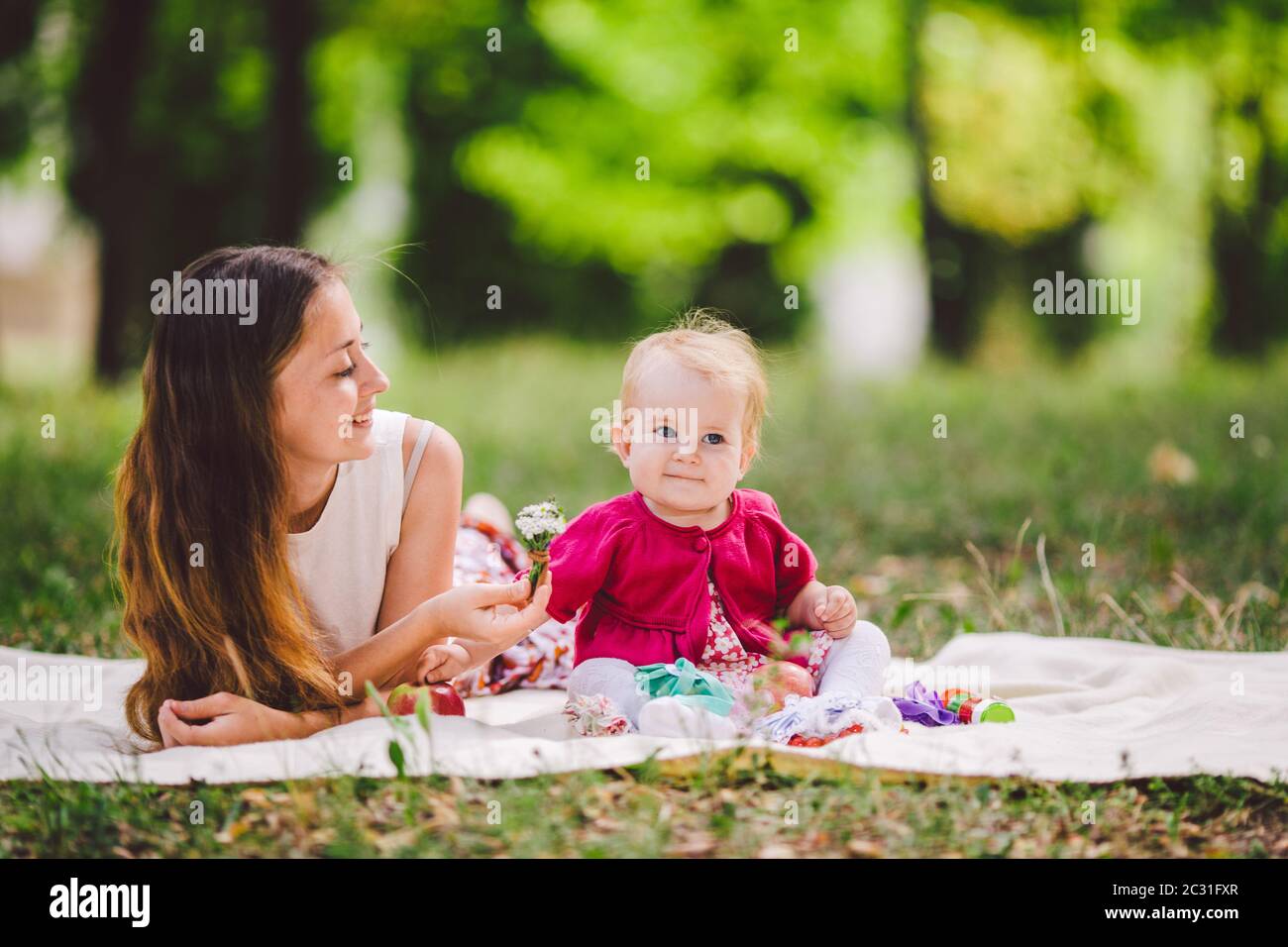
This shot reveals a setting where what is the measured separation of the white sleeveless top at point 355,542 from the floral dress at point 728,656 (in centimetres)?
85

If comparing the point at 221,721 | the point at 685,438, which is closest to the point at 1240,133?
the point at 685,438

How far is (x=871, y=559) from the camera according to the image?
5.83m

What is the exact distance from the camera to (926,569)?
225 inches

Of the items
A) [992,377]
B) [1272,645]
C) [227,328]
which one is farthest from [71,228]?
[1272,645]

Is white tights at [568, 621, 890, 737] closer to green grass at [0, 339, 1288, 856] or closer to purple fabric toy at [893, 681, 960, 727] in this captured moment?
purple fabric toy at [893, 681, 960, 727]

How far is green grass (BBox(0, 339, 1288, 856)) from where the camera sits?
2.68 m

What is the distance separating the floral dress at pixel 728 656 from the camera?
3389mm

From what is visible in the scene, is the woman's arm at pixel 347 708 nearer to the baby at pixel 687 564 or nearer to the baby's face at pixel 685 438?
the baby at pixel 687 564

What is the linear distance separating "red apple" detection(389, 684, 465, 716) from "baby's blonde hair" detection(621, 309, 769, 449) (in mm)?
878

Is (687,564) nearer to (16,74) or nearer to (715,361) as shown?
(715,361)

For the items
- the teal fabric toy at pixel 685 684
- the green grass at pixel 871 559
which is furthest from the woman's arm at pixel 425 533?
the green grass at pixel 871 559

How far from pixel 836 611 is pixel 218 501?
156cm

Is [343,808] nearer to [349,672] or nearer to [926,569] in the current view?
[349,672]
